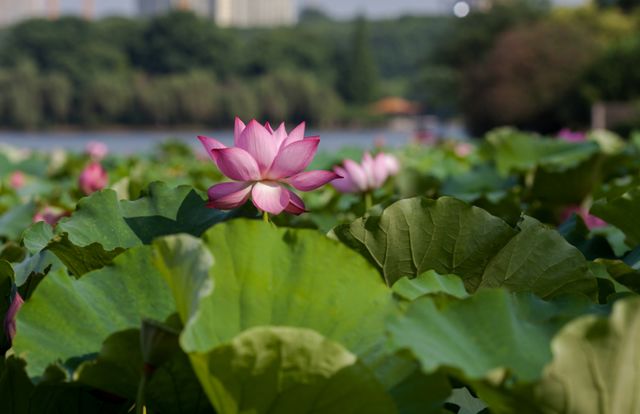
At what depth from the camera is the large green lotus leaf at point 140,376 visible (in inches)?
21.1

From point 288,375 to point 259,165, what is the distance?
31 cm

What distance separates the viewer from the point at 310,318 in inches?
21.1

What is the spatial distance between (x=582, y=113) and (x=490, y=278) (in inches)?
866

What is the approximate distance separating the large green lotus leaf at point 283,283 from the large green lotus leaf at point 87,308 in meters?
0.07

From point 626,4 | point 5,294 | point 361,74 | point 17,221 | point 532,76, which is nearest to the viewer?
point 5,294

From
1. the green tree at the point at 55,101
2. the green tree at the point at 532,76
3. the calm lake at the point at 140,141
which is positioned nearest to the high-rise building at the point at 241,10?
the green tree at the point at 55,101

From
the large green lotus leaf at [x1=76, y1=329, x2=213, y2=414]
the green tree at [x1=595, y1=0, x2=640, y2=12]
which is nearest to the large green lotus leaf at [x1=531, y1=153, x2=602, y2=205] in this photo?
the large green lotus leaf at [x1=76, y1=329, x2=213, y2=414]

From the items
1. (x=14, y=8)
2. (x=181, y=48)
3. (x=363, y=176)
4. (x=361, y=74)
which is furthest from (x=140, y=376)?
(x=14, y=8)

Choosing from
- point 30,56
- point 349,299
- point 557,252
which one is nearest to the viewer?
point 349,299

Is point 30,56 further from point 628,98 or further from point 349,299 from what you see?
point 349,299

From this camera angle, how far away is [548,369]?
428mm

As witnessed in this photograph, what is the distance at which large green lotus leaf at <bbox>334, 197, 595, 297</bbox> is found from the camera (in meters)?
0.72

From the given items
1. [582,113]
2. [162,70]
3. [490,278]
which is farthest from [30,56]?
[490,278]

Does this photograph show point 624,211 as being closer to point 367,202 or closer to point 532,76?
point 367,202
